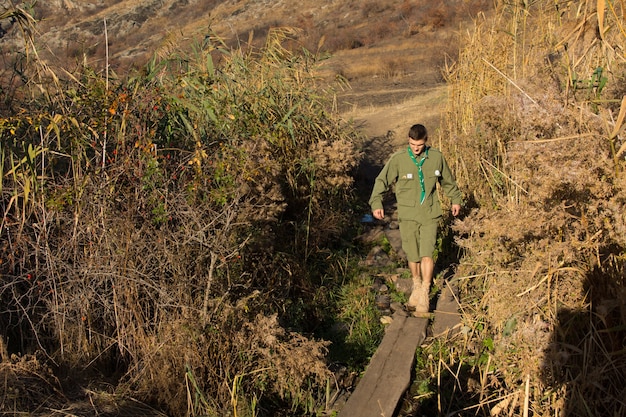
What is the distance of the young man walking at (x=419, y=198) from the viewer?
5414 millimetres

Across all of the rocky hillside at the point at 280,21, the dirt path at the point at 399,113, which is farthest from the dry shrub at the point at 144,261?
the rocky hillside at the point at 280,21

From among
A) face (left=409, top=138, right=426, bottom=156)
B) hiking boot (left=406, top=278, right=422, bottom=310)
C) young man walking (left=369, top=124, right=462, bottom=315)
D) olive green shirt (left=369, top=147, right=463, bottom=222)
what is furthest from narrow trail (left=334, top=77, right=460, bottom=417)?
face (left=409, top=138, right=426, bottom=156)

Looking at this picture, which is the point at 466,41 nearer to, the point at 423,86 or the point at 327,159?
the point at 327,159

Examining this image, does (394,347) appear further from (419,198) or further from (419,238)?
(419,198)

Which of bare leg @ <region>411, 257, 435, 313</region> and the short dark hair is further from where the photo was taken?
bare leg @ <region>411, 257, 435, 313</region>

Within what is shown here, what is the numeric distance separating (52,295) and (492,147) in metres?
4.63

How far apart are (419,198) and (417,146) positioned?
1.58 ft

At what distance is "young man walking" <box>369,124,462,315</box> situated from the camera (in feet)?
17.8

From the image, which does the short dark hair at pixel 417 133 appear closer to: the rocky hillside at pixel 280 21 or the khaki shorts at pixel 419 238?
the khaki shorts at pixel 419 238

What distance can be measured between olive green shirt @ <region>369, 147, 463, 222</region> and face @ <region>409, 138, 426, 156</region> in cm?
7

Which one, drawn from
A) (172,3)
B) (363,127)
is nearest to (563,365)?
(363,127)

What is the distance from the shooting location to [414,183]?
17.8 ft

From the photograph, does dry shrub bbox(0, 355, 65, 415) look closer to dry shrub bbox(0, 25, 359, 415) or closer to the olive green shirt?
dry shrub bbox(0, 25, 359, 415)

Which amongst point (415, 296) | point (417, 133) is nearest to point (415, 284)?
point (415, 296)
